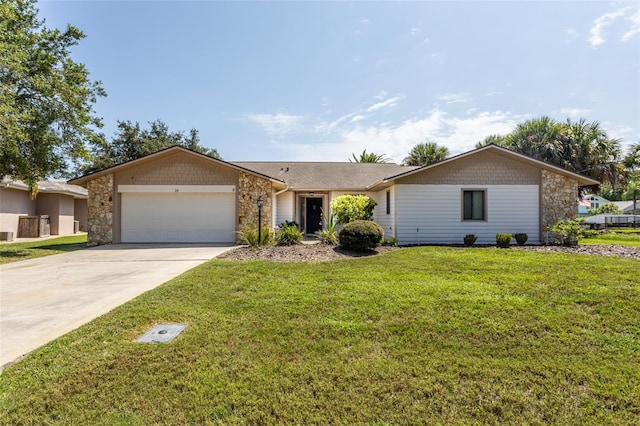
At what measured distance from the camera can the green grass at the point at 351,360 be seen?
2.42 meters

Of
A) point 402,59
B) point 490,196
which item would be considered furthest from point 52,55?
point 490,196

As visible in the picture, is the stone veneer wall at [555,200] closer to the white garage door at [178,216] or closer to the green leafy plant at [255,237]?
the green leafy plant at [255,237]

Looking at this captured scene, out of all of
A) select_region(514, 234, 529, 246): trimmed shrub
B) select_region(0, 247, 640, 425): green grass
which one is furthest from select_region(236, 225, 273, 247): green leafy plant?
select_region(514, 234, 529, 246): trimmed shrub

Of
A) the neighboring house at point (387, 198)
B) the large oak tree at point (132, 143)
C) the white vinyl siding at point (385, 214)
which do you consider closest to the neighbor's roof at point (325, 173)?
the white vinyl siding at point (385, 214)

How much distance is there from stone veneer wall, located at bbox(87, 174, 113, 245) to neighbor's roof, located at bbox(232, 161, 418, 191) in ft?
23.8

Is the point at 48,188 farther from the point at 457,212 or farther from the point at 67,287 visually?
the point at 457,212

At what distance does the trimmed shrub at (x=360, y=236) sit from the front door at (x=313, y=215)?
7.90m

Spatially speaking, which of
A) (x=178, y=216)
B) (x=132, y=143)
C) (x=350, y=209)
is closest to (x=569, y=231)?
(x=350, y=209)

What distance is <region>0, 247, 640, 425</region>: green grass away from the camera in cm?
242

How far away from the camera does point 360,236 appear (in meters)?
9.57

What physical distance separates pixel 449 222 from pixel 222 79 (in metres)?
11.9

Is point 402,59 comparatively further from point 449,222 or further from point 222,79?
point 222,79

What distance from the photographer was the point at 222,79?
1414cm

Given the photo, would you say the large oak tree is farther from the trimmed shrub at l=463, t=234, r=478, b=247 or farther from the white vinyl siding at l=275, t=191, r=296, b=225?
the trimmed shrub at l=463, t=234, r=478, b=247
